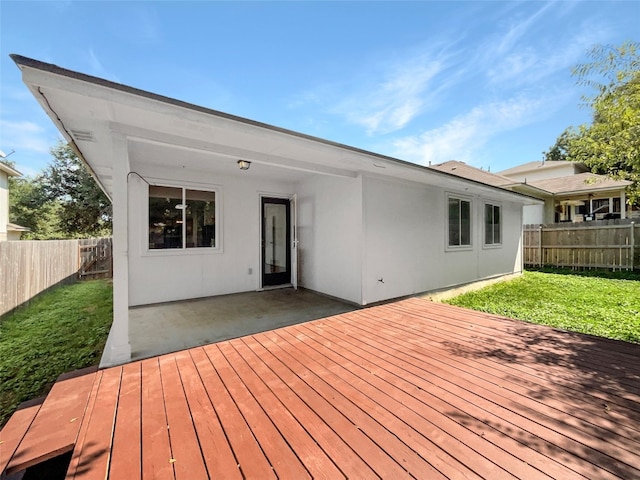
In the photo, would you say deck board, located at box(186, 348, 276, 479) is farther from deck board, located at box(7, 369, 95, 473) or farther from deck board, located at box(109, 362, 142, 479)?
deck board, located at box(7, 369, 95, 473)

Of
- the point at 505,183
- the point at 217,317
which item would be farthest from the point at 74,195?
the point at 505,183

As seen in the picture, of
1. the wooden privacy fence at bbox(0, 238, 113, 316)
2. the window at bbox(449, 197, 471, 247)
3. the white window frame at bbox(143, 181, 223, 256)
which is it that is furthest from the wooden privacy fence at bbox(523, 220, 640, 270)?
the wooden privacy fence at bbox(0, 238, 113, 316)

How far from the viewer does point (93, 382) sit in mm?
2447

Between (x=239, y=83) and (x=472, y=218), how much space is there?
7457mm

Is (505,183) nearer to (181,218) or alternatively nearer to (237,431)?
(181,218)

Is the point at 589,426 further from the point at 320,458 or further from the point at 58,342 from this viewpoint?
the point at 58,342

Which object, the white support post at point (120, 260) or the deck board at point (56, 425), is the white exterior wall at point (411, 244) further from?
the deck board at point (56, 425)

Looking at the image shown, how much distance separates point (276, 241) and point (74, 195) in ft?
52.5

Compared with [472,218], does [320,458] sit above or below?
below

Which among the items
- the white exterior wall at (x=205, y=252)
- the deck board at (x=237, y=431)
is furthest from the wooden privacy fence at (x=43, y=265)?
the deck board at (x=237, y=431)

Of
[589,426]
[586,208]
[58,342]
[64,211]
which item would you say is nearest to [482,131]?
[586,208]

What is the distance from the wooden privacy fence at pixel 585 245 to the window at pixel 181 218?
12132 mm

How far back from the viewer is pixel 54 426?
6.12ft

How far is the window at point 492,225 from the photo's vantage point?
8.10 meters
